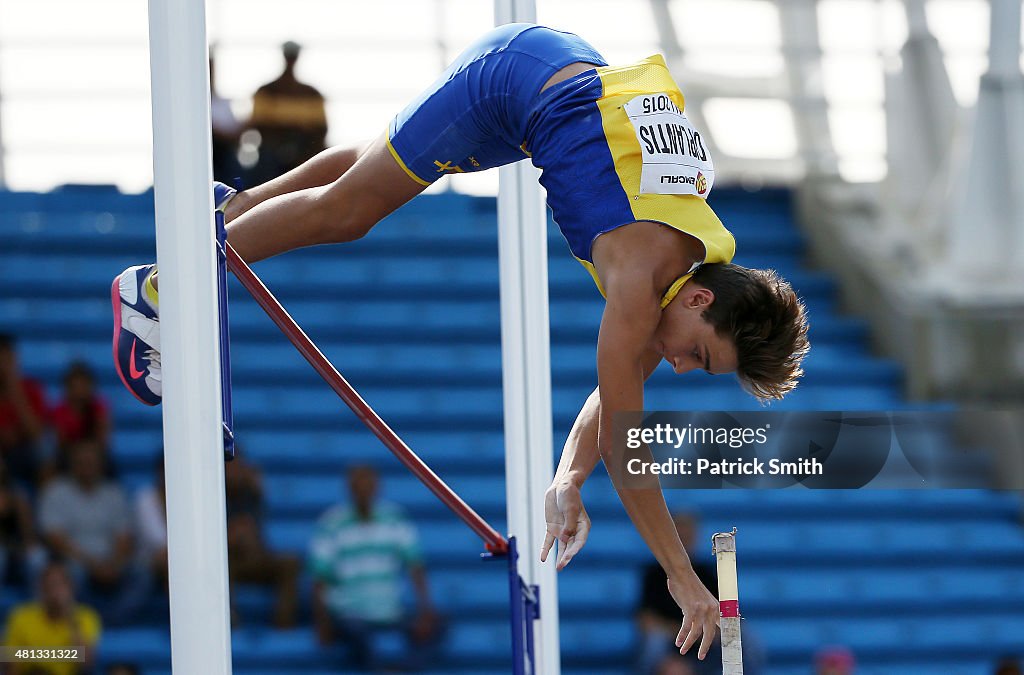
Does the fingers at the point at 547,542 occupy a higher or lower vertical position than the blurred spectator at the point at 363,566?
lower

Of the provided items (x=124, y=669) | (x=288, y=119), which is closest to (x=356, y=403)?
(x=124, y=669)

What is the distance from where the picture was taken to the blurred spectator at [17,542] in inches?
221

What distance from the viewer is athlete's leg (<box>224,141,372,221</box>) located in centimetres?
285

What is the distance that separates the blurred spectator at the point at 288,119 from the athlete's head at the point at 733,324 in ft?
14.5

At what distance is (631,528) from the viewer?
6.50 metres

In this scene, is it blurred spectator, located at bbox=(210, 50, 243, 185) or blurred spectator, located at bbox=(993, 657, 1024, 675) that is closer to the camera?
blurred spectator, located at bbox=(993, 657, 1024, 675)

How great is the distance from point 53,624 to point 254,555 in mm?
907

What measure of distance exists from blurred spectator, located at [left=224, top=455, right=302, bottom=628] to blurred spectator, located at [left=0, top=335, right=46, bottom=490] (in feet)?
3.08

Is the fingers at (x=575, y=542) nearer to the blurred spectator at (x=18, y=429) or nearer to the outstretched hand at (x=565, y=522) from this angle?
the outstretched hand at (x=565, y=522)

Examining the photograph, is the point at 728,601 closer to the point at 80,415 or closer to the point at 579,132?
the point at 579,132

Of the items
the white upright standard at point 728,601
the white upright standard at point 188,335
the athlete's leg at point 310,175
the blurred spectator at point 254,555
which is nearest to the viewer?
the white upright standard at point 188,335

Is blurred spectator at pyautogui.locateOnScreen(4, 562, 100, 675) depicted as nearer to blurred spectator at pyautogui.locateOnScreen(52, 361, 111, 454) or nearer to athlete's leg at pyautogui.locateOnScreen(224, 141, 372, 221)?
blurred spectator at pyautogui.locateOnScreen(52, 361, 111, 454)

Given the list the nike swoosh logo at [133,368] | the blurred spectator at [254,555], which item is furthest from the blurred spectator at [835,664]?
the nike swoosh logo at [133,368]

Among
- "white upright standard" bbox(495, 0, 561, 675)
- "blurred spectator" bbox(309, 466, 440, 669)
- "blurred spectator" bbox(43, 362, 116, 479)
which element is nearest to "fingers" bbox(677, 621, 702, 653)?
"white upright standard" bbox(495, 0, 561, 675)
